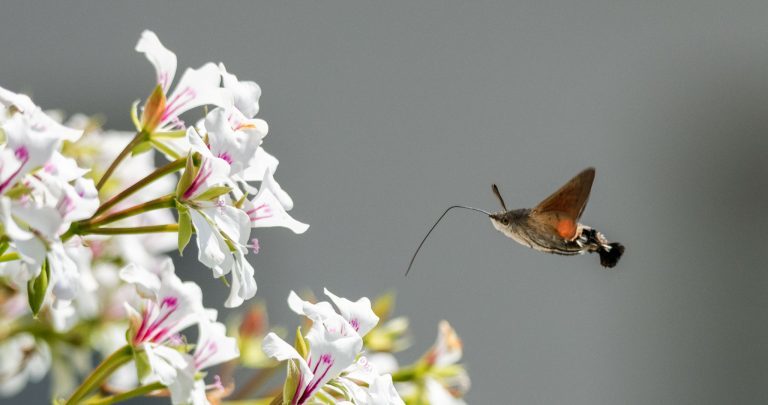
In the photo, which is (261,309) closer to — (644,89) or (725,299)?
(644,89)

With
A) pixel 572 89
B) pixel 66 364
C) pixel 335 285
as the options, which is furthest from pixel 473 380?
pixel 66 364

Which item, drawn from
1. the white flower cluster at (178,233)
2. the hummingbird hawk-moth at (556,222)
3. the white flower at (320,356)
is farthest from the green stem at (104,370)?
the hummingbird hawk-moth at (556,222)

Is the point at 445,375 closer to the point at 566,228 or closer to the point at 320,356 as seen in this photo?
the point at 566,228

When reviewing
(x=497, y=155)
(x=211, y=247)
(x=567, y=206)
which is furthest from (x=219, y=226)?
(x=497, y=155)

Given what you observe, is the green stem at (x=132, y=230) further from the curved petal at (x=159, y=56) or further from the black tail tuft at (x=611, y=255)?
the black tail tuft at (x=611, y=255)

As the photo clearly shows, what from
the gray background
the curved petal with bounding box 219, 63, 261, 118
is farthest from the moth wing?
the gray background
